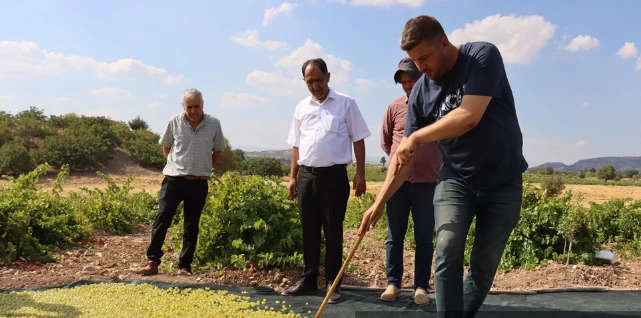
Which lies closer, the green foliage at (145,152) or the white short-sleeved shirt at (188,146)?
the white short-sleeved shirt at (188,146)

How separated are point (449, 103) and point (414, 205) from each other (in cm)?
127

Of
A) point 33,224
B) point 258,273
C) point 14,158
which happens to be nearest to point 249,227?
point 258,273

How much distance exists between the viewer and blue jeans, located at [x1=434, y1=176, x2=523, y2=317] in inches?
→ 96.6

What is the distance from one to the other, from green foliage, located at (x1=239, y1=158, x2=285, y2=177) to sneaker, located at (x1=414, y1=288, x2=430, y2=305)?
24.7m

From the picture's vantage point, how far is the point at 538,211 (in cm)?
536

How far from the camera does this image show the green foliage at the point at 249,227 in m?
4.42

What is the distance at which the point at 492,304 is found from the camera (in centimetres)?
365

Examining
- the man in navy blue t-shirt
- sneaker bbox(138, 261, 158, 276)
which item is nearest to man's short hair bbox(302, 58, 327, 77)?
the man in navy blue t-shirt

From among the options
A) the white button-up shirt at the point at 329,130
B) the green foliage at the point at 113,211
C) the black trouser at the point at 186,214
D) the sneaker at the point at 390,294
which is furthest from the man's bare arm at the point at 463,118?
the green foliage at the point at 113,211

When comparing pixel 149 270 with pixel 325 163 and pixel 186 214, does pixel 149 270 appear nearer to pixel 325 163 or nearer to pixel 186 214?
pixel 186 214

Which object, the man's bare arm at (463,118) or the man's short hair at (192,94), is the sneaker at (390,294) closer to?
the man's bare arm at (463,118)

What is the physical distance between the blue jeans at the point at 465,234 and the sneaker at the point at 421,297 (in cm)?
74

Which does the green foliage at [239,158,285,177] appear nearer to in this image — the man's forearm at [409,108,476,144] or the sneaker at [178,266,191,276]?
the sneaker at [178,266,191,276]

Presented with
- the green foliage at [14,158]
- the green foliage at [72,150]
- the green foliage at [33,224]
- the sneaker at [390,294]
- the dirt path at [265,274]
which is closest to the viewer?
the sneaker at [390,294]
